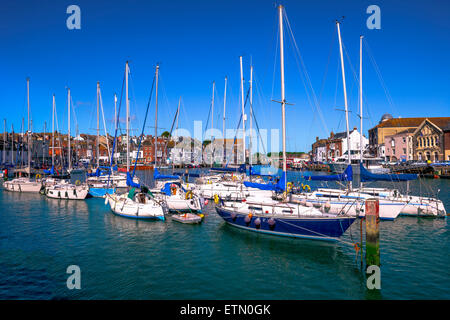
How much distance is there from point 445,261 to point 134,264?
17.7m

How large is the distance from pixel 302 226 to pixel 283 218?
4.46ft

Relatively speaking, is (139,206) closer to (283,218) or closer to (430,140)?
(283,218)

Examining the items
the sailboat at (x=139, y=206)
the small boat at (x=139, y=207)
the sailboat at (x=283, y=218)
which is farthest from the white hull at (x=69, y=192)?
the sailboat at (x=283, y=218)

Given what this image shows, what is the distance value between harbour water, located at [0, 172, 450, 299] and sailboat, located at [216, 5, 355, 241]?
645mm

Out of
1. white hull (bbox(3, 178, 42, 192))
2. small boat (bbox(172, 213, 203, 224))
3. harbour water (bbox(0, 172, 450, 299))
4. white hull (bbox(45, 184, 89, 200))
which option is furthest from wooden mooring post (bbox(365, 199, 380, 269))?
white hull (bbox(3, 178, 42, 192))

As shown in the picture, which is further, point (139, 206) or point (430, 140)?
point (430, 140)

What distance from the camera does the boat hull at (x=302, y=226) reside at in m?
18.8

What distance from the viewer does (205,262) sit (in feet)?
55.2

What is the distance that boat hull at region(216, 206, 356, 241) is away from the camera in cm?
1884

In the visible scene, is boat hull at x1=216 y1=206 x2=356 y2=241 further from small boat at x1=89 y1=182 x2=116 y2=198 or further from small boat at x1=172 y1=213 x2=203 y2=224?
small boat at x1=89 y1=182 x2=116 y2=198

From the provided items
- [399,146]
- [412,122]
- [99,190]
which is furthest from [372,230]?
[412,122]

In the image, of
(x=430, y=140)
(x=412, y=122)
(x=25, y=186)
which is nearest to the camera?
(x=25, y=186)

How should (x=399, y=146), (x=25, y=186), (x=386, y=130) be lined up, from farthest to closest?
(x=386, y=130) → (x=399, y=146) → (x=25, y=186)
